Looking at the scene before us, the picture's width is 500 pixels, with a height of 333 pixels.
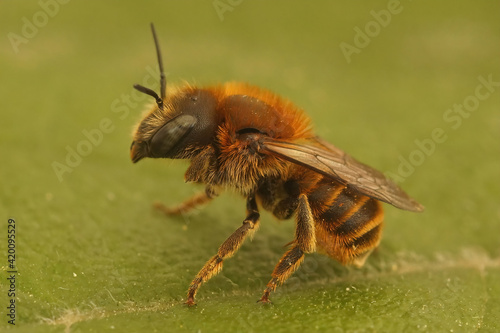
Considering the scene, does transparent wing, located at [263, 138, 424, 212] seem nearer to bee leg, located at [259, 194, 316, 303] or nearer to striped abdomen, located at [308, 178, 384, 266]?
striped abdomen, located at [308, 178, 384, 266]

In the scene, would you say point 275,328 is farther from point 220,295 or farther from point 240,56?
point 240,56

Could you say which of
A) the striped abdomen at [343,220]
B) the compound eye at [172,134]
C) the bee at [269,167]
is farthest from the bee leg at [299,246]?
the compound eye at [172,134]

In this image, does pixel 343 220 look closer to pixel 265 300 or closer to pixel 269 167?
pixel 269 167

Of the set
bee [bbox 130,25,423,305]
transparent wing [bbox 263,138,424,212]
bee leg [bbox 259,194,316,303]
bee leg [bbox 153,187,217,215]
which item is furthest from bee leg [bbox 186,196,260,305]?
bee leg [bbox 153,187,217,215]

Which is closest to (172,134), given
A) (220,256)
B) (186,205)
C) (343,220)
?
(220,256)

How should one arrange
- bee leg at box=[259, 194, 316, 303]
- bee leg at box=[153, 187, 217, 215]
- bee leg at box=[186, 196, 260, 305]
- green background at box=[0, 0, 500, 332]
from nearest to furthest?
green background at box=[0, 0, 500, 332] → bee leg at box=[186, 196, 260, 305] → bee leg at box=[259, 194, 316, 303] → bee leg at box=[153, 187, 217, 215]

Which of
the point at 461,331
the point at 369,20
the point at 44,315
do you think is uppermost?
→ the point at 369,20

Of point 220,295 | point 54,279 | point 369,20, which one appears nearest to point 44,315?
point 54,279
